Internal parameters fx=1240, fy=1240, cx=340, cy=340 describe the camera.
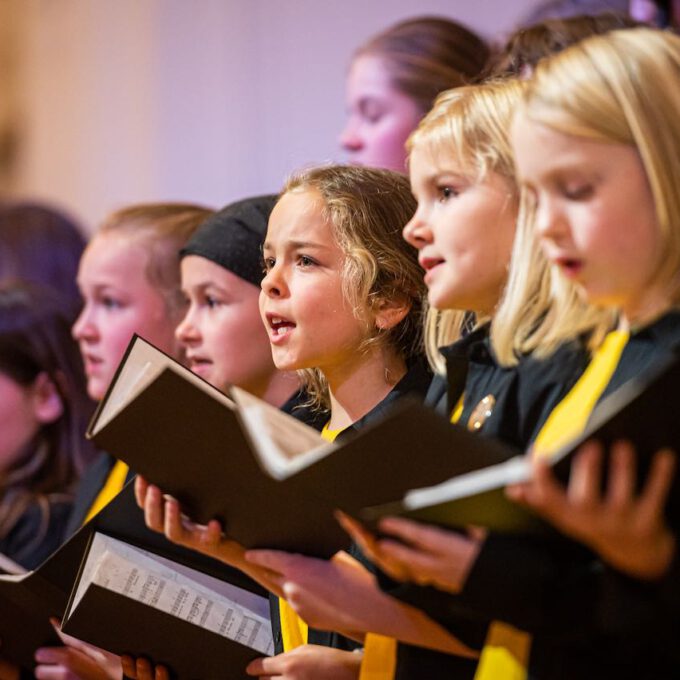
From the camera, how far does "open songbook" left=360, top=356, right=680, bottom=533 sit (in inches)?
43.0

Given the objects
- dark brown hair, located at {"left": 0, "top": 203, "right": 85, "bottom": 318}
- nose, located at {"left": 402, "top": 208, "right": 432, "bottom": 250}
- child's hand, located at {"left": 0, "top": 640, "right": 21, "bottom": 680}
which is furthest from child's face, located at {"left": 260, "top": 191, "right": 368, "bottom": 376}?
dark brown hair, located at {"left": 0, "top": 203, "right": 85, "bottom": 318}

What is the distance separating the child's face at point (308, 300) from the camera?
1921mm

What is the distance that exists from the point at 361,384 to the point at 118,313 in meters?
0.92

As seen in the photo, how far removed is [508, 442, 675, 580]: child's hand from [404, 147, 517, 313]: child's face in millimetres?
547

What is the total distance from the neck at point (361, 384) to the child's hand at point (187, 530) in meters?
0.35

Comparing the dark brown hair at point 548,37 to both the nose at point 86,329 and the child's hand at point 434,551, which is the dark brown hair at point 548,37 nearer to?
the nose at point 86,329

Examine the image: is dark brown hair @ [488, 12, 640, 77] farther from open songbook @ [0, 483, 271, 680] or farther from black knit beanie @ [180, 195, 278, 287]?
open songbook @ [0, 483, 271, 680]

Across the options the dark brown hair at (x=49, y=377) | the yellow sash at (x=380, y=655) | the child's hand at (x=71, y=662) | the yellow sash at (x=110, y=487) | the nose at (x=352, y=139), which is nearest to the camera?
the yellow sash at (x=380, y=655)

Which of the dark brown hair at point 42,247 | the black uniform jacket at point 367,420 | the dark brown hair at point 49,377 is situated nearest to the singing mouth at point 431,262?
the black uniform jacket at point 367,420

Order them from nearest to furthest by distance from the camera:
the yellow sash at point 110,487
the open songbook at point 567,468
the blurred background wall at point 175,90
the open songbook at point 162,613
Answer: the open songbook at point 567,468, the open songbook at point 162,613, the yellow sash at point 110,487, the blurred background wall at point 175,90

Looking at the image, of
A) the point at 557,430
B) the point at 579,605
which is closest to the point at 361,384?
the point at 557,430

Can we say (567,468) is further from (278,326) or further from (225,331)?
(225,331)

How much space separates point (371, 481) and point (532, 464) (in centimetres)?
26

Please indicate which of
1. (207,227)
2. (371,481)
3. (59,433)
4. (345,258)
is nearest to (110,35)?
(59,433)
